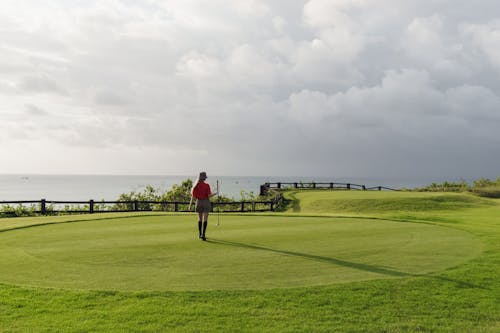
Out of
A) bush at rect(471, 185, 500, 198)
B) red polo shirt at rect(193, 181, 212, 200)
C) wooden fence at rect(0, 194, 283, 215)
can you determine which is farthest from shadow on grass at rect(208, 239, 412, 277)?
bush at rect(471, 185, 500, 198)

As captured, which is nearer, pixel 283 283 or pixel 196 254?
pixel 283 283

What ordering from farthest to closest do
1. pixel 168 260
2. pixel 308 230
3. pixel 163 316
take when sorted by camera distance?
1. pixel 308 230
2. pixel 168 260
3. pixel 163 316

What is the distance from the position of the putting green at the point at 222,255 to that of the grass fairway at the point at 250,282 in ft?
0.13

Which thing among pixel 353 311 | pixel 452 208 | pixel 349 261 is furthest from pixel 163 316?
pixel 452 208

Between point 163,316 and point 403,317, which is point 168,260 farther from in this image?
point 403,317

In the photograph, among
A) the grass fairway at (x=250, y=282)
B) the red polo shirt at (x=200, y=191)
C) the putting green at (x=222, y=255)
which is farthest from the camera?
the red polo shirt at (x=200, y=191)

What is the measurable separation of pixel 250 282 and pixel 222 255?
2.65 metres

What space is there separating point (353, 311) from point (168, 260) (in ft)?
16.6

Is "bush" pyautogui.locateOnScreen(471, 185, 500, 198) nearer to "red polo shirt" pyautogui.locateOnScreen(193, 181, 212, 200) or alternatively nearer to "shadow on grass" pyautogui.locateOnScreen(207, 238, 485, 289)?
"red polo shirt" pyautogui.locateOnScreen(193, 181, 212, 200)

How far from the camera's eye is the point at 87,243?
13156 millimetres

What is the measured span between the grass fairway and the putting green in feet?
0.13

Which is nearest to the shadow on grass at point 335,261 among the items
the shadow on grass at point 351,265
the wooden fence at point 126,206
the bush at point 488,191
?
the shadow on grass at point 351,265

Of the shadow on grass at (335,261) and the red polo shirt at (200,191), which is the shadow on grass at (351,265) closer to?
the shadow on grass at (335,261)

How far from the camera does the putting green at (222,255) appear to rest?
8.99 m
